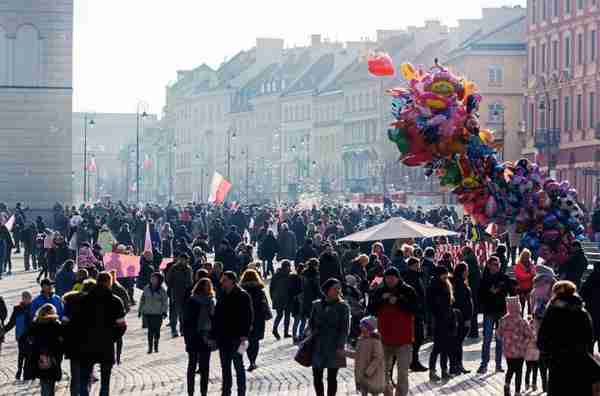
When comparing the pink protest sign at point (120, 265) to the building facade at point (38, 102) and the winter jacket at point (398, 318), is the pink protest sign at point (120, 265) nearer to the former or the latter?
the winter jacket at point (398, 318)

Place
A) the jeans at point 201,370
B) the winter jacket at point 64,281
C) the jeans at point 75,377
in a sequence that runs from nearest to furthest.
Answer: the jeans at point 75,377 < the jeans at point 201,370 < the winter jacket at point 64,281

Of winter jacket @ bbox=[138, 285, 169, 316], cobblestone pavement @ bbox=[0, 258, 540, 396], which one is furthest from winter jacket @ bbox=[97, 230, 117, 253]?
winter jacket @ bbox=[138, 285, 169, 316]

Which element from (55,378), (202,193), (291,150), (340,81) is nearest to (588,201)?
(55,378)

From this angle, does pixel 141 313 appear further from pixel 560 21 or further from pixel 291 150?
pixel 291 150

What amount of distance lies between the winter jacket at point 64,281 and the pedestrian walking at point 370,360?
9680 mm

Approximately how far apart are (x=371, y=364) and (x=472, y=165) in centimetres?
950

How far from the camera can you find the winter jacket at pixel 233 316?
19.0m

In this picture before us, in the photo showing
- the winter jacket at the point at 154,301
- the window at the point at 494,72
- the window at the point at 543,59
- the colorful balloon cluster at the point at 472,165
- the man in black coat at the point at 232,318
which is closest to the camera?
the man in black coat at the point at 232,318

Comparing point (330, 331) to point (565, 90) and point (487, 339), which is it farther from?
point (565, 90)

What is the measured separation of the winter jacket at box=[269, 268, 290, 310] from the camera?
27.3 meters

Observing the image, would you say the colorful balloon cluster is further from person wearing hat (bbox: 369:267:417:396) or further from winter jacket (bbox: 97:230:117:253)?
winter jacket (bbox: 97:230:117:253)

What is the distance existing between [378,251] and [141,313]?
4.19 m

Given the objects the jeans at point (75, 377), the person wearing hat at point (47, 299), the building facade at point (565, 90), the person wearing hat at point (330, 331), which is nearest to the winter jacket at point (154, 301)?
the person wearing hat at point (47, 299)

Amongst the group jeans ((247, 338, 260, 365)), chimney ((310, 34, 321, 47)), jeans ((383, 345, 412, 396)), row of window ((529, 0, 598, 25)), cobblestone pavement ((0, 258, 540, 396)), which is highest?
chimney ((310, 34, 321, 47))
